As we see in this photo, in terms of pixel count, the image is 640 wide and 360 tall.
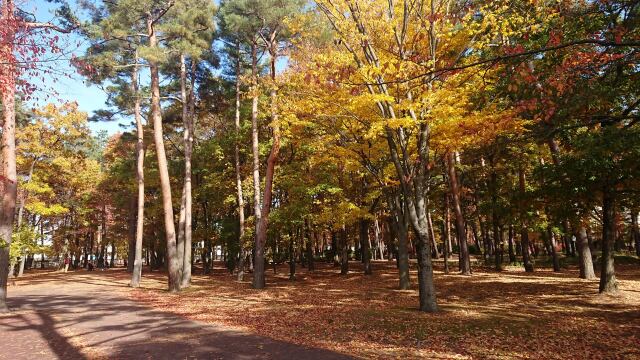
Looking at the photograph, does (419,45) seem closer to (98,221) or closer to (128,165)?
(128,165)

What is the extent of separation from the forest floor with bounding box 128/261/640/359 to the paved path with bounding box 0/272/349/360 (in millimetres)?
712

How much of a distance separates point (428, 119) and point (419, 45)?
3190 mm

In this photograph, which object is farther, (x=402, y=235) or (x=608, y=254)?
(x=402, y=235)

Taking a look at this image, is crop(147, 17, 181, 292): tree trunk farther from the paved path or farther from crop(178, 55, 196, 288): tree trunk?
the paved path

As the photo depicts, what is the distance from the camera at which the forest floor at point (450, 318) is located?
24.1 feet

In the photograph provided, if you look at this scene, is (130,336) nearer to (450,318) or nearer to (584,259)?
(450,318)

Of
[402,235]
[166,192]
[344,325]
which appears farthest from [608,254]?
[166,192]

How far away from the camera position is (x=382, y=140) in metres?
14.0

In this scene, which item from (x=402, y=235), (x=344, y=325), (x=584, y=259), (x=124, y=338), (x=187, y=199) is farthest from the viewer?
(x=187, y=199)

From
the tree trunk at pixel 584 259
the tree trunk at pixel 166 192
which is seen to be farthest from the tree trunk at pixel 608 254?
the tree trunk at pixel 166 192

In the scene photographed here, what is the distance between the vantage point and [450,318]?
9.88 metres

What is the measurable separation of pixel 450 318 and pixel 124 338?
7.64 meters

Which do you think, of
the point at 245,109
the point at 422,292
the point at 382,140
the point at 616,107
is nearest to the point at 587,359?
the point at 422,292

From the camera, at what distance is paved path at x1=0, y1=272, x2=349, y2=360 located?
7188mm
